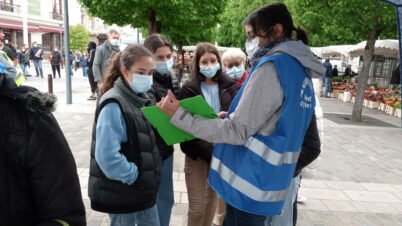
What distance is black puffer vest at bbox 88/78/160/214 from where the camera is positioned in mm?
2086

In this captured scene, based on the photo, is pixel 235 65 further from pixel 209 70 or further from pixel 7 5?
pixel 7 5

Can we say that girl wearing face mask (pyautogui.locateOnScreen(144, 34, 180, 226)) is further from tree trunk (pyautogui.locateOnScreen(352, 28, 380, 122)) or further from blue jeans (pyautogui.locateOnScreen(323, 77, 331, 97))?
blue jeans (pyautogui.locateOnScreen(323, 77, 331, 97))

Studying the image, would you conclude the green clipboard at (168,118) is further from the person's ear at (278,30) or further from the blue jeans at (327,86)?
the blue jeans at (327,86)

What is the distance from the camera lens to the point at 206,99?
295cm

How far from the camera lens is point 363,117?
11812 mm

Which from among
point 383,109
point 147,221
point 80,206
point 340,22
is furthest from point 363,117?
point 80,206

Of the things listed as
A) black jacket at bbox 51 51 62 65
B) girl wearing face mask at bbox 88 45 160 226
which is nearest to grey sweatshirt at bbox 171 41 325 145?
girl wearing face mask at bbox 88 45 160 226

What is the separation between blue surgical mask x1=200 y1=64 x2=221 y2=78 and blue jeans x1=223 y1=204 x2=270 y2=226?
1.42 metres

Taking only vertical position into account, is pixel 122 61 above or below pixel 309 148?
above

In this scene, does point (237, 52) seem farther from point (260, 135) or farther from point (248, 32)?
point (260, 135)

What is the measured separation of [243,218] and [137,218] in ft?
2.64

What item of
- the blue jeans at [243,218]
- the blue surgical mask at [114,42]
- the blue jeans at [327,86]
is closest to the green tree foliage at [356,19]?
the blue surgical mask at [114,42]

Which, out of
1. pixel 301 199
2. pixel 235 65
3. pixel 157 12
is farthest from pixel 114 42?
pixel 301 199

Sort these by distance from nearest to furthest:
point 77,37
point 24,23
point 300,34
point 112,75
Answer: point 300,34
point 112,75
point 24,23
point 77,37
